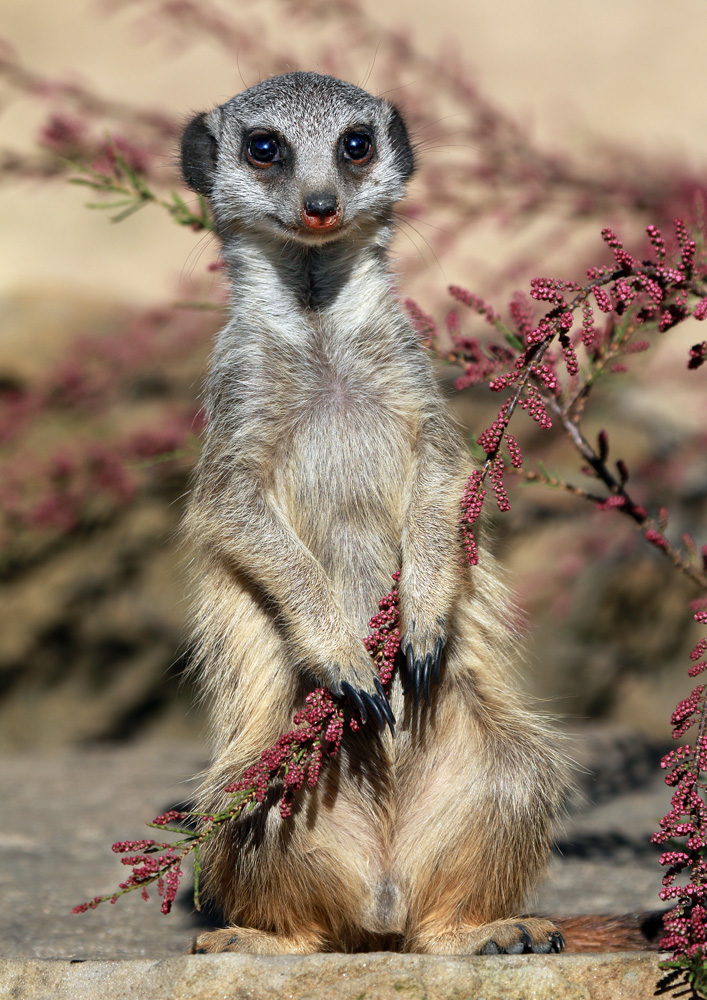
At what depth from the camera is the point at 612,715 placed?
5.33 m

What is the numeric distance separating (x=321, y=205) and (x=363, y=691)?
124 centimetres

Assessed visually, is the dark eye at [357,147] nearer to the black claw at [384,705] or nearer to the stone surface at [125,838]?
the black claw at [384,705]

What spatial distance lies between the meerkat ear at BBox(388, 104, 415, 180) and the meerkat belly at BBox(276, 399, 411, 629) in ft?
2.90

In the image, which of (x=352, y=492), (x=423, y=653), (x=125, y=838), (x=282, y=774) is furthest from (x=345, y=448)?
(x=125, y=838)

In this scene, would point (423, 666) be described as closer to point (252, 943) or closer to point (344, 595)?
point (344, 595)

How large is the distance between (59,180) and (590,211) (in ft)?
6.72

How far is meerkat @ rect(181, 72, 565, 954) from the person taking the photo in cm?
262

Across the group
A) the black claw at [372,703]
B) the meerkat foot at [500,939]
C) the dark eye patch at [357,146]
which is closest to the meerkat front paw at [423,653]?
the black claw at [372,703]

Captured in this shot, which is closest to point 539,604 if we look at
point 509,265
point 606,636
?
point 606,636

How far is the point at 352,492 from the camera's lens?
281 cm

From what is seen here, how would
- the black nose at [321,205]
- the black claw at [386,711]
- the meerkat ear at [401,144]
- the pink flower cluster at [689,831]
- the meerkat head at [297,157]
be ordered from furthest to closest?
1. the meerkat ear at [401,144]
2. the meerkat head at [297,157]
3. the black nose at [321,205]
4. the black claw at [386,711]
5. the pink flower cluster at [689,831]

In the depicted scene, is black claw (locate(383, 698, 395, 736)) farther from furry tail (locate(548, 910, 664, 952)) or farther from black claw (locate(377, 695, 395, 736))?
furry tail (locate(548, 910, 664, 952))

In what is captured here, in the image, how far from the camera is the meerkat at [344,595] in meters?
2.62

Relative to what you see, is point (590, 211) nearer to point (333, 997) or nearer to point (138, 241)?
point (333, 997)
